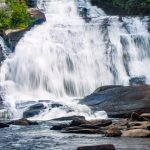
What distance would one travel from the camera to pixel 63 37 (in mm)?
59312

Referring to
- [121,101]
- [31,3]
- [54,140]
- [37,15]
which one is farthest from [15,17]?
[54,140]

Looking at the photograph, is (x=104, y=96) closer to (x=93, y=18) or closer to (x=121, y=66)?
(x=121, y=66)

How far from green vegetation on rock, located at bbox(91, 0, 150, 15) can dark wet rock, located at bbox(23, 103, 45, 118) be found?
28357 mm

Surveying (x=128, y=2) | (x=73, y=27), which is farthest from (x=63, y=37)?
(x=128, y=2)

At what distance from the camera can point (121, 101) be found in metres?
42.2

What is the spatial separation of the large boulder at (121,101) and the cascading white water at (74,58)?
4352 mm

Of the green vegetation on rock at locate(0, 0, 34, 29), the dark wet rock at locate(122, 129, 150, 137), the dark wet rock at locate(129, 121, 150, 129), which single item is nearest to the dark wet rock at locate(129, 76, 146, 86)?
the green vegetation on rock at locate(0, 0, 34, 29)

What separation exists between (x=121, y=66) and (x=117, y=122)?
21.7 meters

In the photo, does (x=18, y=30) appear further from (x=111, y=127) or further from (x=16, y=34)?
(x=111, y=127)

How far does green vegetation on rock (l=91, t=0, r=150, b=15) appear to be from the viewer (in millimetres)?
68062

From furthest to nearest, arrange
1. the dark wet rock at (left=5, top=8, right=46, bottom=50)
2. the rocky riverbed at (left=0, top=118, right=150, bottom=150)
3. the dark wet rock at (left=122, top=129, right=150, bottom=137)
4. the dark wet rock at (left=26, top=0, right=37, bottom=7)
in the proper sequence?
the dark wet rock at (left=26, top=0, right=37, bottom=7) → the dark wet rock at (left=5, top=8, right=46, bottom=50) → the dark wet rock at (left=122, top=129, right=150, bottom=137) → the rocky riverbed at (left=0, top=118, right=150, bottom=150)

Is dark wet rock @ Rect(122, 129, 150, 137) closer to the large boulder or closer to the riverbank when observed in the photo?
the large boulder

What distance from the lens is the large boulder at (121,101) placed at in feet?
133

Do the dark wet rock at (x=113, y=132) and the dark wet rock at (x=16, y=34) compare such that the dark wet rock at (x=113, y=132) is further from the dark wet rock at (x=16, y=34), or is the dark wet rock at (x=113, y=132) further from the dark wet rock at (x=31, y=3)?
the dark wet rock at (x=31, y=3)
